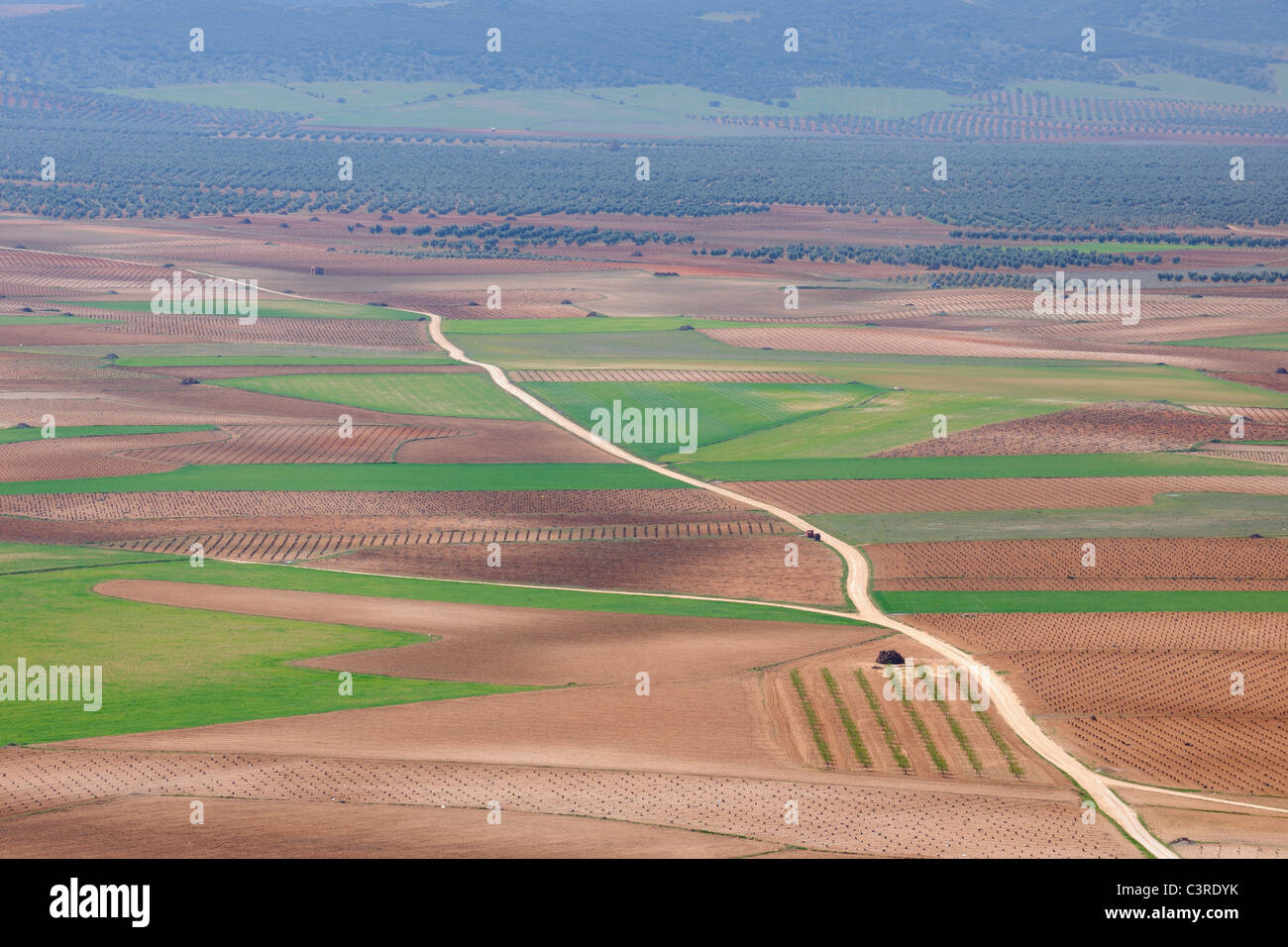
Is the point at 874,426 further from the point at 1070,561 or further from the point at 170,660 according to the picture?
the point at 170,660

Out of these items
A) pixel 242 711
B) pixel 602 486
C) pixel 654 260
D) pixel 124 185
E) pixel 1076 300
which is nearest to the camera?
pixel 242 711

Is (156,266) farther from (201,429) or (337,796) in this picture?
(337,796)

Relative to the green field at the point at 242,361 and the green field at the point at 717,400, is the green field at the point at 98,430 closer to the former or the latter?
the green field at the point at 242,361

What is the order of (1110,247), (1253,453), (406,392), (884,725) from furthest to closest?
(1110,247) → (406,392) → (1253,453) → (884,725)

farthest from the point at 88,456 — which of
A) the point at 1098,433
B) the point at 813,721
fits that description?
the point at 1098,433

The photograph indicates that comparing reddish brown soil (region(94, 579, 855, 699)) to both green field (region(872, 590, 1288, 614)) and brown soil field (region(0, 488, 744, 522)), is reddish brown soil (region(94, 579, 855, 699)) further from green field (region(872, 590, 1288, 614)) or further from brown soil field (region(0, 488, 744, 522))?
brown soil field (region(0, 488, 744, 522))

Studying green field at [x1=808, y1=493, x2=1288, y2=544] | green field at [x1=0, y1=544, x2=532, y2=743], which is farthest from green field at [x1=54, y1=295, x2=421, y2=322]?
green field at [x1=0, y1=544, x2=532, y2=743]

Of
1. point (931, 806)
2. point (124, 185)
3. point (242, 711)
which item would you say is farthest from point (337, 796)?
point (124, 185)
